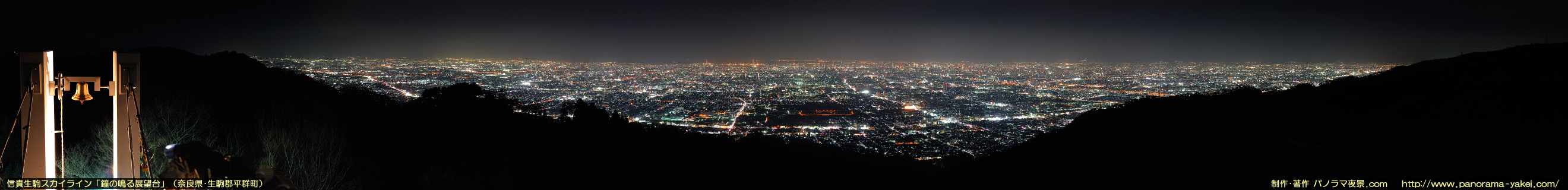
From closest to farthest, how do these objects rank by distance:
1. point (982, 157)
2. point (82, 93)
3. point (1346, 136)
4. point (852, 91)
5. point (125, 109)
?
point (82, 93)
point (125, 109)
point (1346, 136)
point (982, 157)
point (852, 91)

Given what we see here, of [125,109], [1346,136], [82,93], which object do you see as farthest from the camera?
[1346,136]

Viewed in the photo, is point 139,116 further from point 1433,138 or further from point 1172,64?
point 1172,64

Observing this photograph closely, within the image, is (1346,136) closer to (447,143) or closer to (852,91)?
(447,143)

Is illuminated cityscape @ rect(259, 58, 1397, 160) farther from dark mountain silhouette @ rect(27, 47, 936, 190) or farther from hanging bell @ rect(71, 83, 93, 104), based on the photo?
hanging bell @ rect(71, 83, 93, 104)

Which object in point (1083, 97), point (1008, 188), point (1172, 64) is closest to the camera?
point (1008, 188)

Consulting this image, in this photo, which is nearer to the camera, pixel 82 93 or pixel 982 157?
pixel 82 93

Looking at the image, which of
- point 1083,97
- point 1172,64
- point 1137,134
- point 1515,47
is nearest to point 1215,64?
point 1172,64

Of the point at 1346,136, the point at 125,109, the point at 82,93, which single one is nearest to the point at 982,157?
the point at 1346,136
